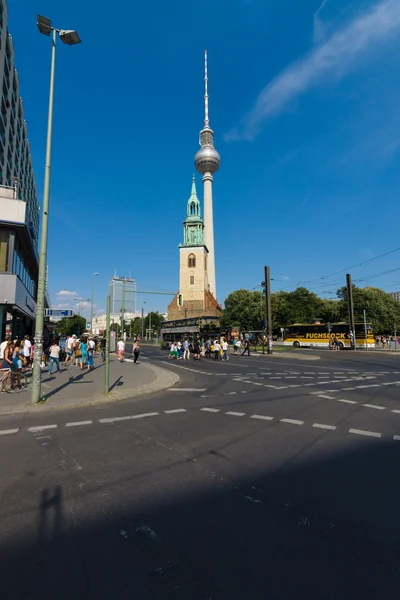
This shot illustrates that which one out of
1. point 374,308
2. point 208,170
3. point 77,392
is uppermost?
point 208,170

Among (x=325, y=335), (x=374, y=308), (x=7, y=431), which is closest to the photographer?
(x=7, y=431)

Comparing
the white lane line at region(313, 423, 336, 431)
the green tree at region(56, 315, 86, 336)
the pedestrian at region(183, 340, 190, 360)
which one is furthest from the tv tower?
the white lane line at region(313, 423, 336, 431)

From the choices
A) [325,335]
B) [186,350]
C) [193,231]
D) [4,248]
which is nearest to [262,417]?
[4,248]

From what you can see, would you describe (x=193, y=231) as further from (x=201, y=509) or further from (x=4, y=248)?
(x=201, y=509)

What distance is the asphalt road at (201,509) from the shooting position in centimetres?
237

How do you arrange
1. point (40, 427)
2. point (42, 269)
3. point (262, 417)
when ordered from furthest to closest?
point (42, 269) < point (262, 417) < point (40, 427)

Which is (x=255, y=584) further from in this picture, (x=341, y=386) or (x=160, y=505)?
(x=341, y=386)

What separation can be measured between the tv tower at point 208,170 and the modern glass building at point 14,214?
1819 inches

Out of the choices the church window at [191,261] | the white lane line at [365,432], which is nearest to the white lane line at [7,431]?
the white lane line at [365,432]

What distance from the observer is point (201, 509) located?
3.38 m

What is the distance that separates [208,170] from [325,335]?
65246mm

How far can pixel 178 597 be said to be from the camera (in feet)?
7.22

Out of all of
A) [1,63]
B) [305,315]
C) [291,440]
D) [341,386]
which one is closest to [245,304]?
[305,315]

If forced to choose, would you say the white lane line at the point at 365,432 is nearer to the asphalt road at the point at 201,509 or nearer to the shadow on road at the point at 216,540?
the asphalt road at the point at 201,509
